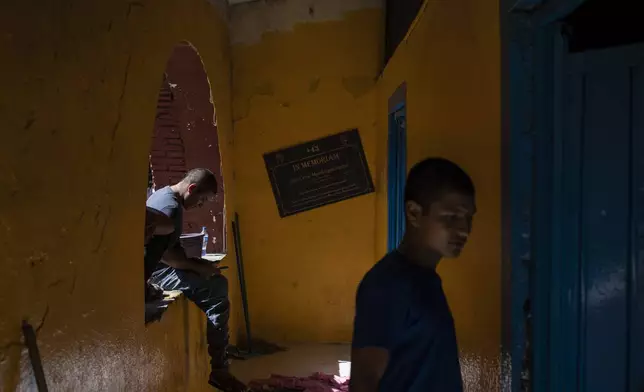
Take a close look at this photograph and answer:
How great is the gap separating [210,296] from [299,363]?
1269 mm

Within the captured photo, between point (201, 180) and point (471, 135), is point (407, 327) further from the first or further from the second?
point (201, 180)

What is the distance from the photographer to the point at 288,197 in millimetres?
4727

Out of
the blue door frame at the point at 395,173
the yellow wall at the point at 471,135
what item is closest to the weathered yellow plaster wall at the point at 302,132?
the blue door frame at the point at 395,173

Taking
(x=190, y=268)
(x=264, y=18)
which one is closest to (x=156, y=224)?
(x=190, y=268)

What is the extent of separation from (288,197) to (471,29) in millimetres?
3121

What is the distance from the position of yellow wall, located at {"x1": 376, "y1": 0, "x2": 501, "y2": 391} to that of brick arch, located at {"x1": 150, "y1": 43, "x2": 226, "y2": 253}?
1961 millimetres

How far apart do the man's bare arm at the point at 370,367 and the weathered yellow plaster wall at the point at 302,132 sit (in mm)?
3480

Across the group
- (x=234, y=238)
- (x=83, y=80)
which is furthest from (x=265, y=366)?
(x=83, y=80)

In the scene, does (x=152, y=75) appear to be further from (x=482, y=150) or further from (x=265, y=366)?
(x=265, y=366)

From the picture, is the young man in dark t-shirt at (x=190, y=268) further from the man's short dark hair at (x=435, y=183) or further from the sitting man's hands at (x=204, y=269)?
the man's short dark hair at (x=435, y=183)

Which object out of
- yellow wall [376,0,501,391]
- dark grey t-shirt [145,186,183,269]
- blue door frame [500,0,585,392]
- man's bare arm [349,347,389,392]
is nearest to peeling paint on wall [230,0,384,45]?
dark grey t-shirt [145,186,183,269]

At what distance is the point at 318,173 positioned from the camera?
464 centimetres

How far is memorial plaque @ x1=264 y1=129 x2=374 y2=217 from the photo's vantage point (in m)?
4.65

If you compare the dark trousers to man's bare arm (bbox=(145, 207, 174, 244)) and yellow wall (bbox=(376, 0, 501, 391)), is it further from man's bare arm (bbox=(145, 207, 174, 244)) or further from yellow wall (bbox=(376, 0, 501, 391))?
yellow wall (bbox=(376, 0, 501, 391))
